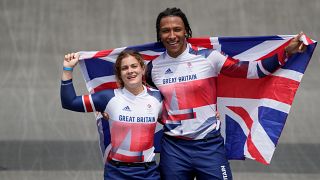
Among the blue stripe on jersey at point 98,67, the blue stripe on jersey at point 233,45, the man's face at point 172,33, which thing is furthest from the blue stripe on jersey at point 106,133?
the blue stripe on jersey at point 233,45

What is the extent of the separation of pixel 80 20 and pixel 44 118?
4.27ft

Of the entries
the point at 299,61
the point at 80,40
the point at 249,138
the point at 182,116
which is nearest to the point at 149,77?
the point at 182,116

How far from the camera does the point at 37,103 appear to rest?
5.50 metres

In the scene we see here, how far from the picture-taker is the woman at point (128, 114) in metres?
2.73

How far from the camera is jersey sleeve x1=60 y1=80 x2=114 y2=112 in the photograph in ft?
9.03

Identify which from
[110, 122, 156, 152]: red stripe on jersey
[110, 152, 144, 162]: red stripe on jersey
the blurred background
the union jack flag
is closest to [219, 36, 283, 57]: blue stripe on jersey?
the union jack flag

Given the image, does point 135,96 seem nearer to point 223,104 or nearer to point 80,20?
point 223,104

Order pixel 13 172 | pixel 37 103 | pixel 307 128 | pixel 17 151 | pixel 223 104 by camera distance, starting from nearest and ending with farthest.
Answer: pixel 223 104, pixel 13 172, pixel 17 151, pixel 307 128, pixel 37 103

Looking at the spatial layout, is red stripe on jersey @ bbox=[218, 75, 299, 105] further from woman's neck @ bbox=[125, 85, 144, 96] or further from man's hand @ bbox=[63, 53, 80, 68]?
man's hand @ bbox=[63, 53, 80, 68]

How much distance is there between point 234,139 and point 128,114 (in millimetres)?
645

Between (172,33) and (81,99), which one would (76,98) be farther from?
(172,33)

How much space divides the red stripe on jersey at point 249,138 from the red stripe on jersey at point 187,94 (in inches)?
14.8

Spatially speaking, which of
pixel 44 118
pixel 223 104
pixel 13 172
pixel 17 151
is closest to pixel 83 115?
pixel 44 118

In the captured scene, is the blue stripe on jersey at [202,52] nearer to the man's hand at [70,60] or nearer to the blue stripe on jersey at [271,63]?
the blue stripe on jersey at [271,63]
